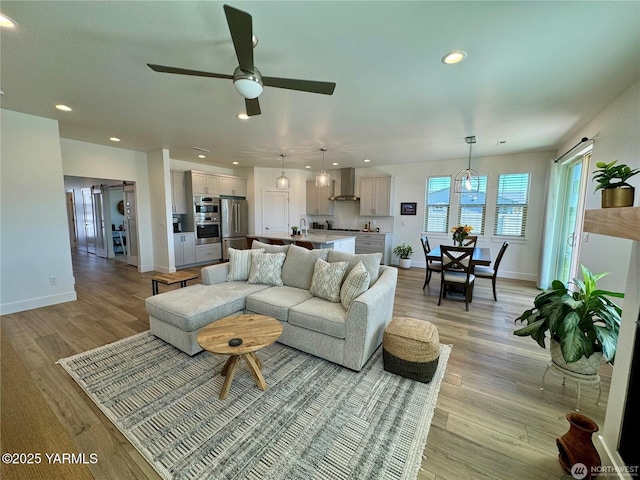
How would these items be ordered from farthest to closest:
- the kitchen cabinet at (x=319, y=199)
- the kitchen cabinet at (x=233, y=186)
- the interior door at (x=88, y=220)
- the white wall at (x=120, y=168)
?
1. the interior door at (x=88, y=220)
2. the kitchen cabinet at (x=319, y=199)
3. the kitchen cabinet at (x=233, y=186)
4. the white wall at (x=120, y=168)

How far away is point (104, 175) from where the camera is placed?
17.0 feet

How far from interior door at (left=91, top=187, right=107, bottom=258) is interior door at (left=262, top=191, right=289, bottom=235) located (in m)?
4.57

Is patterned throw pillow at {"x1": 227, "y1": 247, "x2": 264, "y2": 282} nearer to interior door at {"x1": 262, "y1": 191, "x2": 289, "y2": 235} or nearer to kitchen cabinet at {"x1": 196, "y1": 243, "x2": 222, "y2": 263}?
kitchen cabinet at {"x1": 196, "y1": 243, "x2": 222, "y2": 263}

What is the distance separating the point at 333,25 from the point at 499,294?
4799 mm

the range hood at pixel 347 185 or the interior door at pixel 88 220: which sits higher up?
the range hood at pixel 347 185

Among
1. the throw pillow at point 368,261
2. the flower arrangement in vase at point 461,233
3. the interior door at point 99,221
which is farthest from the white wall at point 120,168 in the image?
the flower arrangement in vase at point 461,233

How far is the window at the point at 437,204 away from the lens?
6199 mm

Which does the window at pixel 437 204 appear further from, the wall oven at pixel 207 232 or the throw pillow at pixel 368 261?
the wall oven at pixel 207 232

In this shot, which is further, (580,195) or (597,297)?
(580,195)

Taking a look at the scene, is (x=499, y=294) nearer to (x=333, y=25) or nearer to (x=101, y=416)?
(x=333, y=25)

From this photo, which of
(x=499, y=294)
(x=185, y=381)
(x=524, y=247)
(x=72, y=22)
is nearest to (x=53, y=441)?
(x=185, y=381)

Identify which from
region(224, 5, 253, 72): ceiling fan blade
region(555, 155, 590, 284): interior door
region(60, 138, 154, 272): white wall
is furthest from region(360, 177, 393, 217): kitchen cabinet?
region(224, 5, 253, 72): ceiling fan blade

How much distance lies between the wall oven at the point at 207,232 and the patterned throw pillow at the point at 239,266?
3.68 m

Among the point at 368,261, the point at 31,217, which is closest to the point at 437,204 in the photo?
the point at 368,261
